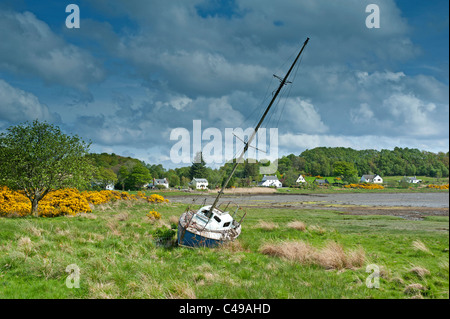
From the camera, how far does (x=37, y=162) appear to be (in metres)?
32.8

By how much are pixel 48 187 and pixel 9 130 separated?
25.4 ft

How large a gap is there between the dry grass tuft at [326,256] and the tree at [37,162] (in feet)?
90.1

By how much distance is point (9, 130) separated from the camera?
33.1 m

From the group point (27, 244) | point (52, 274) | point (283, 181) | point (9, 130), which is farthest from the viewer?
point (283, 181)

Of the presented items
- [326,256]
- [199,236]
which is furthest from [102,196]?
[326,256]

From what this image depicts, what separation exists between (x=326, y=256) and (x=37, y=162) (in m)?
32.1

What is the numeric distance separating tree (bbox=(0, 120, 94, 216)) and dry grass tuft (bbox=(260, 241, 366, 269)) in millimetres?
27469

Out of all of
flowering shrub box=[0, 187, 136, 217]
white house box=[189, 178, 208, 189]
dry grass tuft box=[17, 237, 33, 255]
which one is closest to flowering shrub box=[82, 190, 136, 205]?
flowering shrub box=[0, 187, 136, 217]

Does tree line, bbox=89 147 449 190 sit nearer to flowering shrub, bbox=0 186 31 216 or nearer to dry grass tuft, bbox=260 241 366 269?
flowering shrub, bbox=0 186 31 216

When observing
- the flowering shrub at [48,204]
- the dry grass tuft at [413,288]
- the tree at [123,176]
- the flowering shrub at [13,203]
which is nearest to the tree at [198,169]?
the tree at [123,176]

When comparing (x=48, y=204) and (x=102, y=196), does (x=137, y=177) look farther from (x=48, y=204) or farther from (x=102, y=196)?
(x=48, y=204)

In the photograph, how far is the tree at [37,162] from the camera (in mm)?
31953
